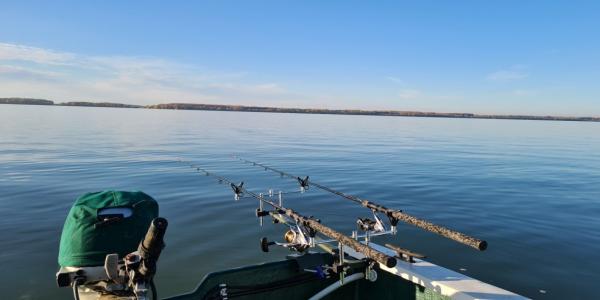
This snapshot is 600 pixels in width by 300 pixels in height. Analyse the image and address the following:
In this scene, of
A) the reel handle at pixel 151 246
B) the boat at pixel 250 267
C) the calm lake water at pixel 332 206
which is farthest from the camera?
the calm lake water at pixel 332 206

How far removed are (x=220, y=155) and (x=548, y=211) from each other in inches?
693

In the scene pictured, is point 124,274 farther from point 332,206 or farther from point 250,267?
point 332,206

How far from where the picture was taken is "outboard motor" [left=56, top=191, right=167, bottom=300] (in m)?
3.76

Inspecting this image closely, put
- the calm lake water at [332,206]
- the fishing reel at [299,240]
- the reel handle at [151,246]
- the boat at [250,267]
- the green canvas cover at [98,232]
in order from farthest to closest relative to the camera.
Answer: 1. the calm lake water at [332,206]
2. the fishing reel at [299,240]
3. the green canvas cover at [98,232]
4. the boat at [250,267]
5. the reel handle at [151,246]

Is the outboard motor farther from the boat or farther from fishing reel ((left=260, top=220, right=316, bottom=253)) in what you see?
fishing reel ((left=260, top=220, right=316, bottom=253))

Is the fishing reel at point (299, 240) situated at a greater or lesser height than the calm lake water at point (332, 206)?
→ greater

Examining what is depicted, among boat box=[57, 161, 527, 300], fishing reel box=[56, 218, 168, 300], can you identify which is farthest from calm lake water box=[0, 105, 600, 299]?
fishing reel box=[56, 218, 168, 300]

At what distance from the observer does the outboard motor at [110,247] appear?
376 cm

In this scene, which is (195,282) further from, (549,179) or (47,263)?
(549,179)

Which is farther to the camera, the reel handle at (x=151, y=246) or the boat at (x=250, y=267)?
the boat at (x=250, y=267)

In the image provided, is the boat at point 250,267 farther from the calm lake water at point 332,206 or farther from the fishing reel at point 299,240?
the calm lake water at point 332,206

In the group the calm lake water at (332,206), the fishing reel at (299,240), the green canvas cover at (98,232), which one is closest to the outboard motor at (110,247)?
the green canvas cover at (98,232)

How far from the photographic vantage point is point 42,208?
1218 centimetres

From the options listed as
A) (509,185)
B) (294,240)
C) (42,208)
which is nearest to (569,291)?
(294,240)
